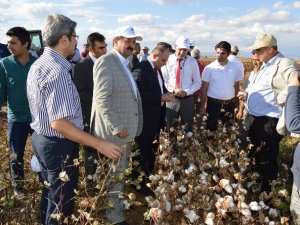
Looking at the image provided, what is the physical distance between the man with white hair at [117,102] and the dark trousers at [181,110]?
2.13 metres

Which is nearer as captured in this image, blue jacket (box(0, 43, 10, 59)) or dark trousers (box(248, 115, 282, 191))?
dark trousers (box(248, 115, 282, 191))

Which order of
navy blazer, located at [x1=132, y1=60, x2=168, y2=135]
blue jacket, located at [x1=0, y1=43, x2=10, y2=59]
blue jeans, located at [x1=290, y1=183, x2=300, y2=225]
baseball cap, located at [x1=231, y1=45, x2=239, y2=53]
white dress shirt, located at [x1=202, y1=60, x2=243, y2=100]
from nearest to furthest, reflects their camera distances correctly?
blue jeans, located at [x1=290, y1=183, x2=300, y2=225] → navy blazer, located at [x1=132, y1=60, x2=168, y2=135] → white dress shirt, located at [x1=202, y1=60, x2=243, y2=100] → baseball cap, located at [x1=231, y1=45, x2=239, y2=53] → blue jacket, located at [x1=0, y1=43, x2=10, y2=59]

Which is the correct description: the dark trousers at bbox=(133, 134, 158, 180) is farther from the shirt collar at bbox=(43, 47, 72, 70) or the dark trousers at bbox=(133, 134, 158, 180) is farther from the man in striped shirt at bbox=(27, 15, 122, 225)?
the shirt collar at bbox=(43, 47, 72, 70)

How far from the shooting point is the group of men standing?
8.38 ft

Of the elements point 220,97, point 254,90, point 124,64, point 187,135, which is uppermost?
point 124,64

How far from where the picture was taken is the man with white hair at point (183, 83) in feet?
19.0

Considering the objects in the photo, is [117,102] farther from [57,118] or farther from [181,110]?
[181,110]

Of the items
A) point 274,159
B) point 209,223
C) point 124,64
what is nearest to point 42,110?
point 124,64

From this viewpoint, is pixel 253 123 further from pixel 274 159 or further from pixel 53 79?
pixel 53 79

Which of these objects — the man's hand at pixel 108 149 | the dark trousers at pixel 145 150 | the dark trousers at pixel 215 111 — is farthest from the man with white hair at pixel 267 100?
the man's hand at pixel 108 149

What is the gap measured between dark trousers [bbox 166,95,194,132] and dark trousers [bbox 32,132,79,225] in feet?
10.1

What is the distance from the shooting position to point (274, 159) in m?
4.30

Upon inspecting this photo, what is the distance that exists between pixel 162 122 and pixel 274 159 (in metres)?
1.62

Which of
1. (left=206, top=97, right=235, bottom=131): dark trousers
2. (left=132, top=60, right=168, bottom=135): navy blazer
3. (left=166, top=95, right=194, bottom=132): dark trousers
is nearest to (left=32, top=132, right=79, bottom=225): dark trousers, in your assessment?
(left=132, top=60, right=168, bottom=135): navy blazer
